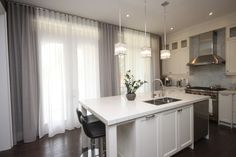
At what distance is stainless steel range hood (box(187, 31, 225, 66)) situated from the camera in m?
3.73

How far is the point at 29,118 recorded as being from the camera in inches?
110

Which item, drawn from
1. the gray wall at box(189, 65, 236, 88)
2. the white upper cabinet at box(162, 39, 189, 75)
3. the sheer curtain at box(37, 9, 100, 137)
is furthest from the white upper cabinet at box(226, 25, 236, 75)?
the sheer curtain at box(37, 9, 100, 137)

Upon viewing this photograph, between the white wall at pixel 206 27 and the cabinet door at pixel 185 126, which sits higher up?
the white wall at pixel 206 27

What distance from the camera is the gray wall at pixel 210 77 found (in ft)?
→ 12.5

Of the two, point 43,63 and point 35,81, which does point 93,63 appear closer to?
point 43,63

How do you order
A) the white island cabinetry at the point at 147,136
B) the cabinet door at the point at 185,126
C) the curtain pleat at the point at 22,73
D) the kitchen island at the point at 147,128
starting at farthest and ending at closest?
→ the curtain pleat at the point at 22,73
the cabinet door at the point at 185,126
the white island cabinetry at the point at 147,136
the kitchen island at the point at 147,128

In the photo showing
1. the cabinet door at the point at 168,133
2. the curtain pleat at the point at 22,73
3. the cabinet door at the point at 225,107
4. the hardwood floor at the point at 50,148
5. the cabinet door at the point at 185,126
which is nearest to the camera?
the cabinet door at the point at 168,133

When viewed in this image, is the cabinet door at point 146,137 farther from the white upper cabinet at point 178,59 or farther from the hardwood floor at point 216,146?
the white upper cabinet at point 178,59

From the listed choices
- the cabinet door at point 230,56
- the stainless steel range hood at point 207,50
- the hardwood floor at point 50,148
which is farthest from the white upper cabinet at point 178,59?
the hardwood floor at point 50,148

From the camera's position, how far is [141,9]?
3141 mm

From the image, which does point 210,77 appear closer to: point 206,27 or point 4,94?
point 206,27

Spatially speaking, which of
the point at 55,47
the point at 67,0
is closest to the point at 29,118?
the point at 55,47

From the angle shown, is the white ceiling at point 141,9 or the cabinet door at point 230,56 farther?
the cabinet door at point 230,56

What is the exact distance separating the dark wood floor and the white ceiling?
3.02 metres
